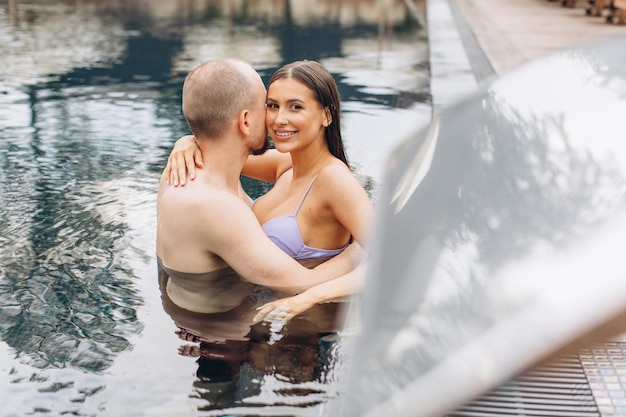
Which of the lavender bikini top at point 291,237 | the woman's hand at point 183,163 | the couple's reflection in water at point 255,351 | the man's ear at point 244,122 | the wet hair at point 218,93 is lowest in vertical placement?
the couple's reflection in water at point 255,351

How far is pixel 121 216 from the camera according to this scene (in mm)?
4555

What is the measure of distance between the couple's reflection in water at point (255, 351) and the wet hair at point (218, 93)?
0.71 m

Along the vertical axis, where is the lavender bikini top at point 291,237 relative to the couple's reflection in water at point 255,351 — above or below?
above

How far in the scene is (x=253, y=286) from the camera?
3.28 meters

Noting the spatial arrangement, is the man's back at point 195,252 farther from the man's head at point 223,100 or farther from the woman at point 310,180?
the man's head at point 223,100

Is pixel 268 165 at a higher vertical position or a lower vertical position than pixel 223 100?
lower

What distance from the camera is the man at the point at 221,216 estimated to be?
3.09 metres

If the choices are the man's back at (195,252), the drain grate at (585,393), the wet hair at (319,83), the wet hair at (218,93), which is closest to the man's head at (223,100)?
the wet hair at (218,93)

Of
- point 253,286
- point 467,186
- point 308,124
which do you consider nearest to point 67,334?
point 253,286

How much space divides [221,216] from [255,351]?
1.83 ft

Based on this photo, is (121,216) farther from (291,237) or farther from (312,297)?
(312,297)

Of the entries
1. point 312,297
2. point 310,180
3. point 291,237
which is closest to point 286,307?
point 312,297

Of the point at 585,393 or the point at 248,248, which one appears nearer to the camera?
the point at 585,393

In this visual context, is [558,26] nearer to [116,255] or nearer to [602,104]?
[116,255]
